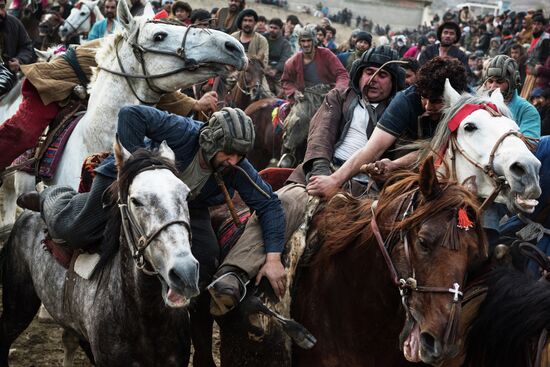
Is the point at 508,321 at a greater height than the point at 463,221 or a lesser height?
lesser

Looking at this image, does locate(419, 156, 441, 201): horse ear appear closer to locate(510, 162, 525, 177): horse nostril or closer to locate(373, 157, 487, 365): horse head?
locate(373, 157, 487, 365): horse head

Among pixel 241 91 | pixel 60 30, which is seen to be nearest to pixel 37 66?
pixel 241 91

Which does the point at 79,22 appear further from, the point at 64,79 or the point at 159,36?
the point at 159,36

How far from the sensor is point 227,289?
4238mm

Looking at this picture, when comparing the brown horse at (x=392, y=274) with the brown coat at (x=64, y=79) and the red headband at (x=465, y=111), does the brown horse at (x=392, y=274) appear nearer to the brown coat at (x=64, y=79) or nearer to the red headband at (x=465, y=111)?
the red headband at (x=465, y=111)

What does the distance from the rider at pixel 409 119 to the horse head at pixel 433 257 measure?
85 cm

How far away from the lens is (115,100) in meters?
5.96

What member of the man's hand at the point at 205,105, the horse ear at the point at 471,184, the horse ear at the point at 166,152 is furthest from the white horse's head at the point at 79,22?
the horse ear at the point at 471,184

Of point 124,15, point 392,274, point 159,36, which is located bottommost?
point 392,274

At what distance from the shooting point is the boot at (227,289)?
4.25m

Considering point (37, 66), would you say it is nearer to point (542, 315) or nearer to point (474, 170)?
point (474, 170)

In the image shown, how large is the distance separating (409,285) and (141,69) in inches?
123

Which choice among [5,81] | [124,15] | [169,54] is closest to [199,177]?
[169,54]

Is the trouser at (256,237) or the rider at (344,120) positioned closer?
the trouser at (256,237)
